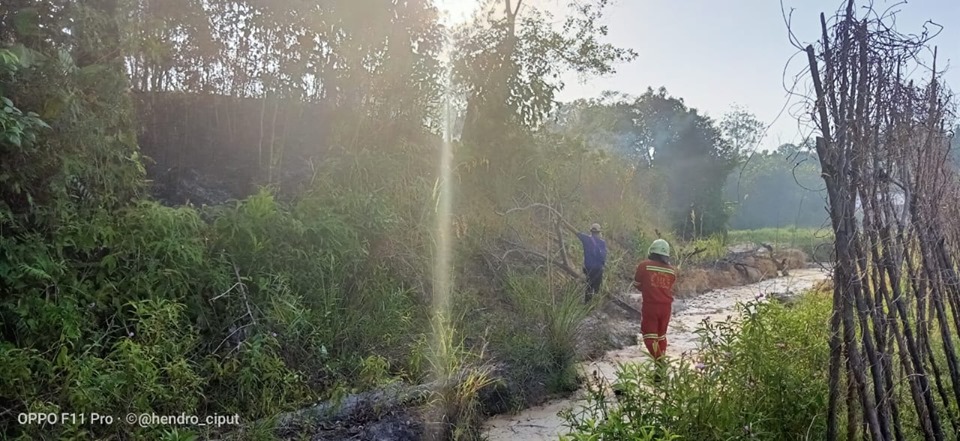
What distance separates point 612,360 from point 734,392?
327 centimetres

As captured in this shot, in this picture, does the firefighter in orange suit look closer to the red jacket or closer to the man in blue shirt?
the red jacket

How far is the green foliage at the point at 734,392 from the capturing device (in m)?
2.30

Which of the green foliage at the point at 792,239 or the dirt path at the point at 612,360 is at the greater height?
the green foliage at the point at 792,239

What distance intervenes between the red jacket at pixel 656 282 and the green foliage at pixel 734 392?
1.68 metres

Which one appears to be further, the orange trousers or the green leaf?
the orange trousers

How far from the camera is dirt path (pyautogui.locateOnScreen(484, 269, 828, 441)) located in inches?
155

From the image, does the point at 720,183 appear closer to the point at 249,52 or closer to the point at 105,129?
the point at 249,52

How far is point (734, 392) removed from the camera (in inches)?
102

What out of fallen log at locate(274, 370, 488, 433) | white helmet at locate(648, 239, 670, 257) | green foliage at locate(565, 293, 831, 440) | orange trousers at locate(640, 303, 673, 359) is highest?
white helmet at locate(648, 239, 670, 257)

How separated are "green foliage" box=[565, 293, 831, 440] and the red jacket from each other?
1675 mm

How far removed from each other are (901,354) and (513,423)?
8.33 feet

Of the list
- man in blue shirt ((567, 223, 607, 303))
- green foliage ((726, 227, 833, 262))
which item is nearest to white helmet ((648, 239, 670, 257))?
green foliage ((726, 227, 833, 262))

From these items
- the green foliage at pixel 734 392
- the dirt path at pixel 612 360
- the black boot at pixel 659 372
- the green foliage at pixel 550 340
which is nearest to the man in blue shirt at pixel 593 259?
the dirt path at pixel 612 360

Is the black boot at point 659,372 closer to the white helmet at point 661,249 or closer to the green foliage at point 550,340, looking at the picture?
the green foliage at point 550,340
